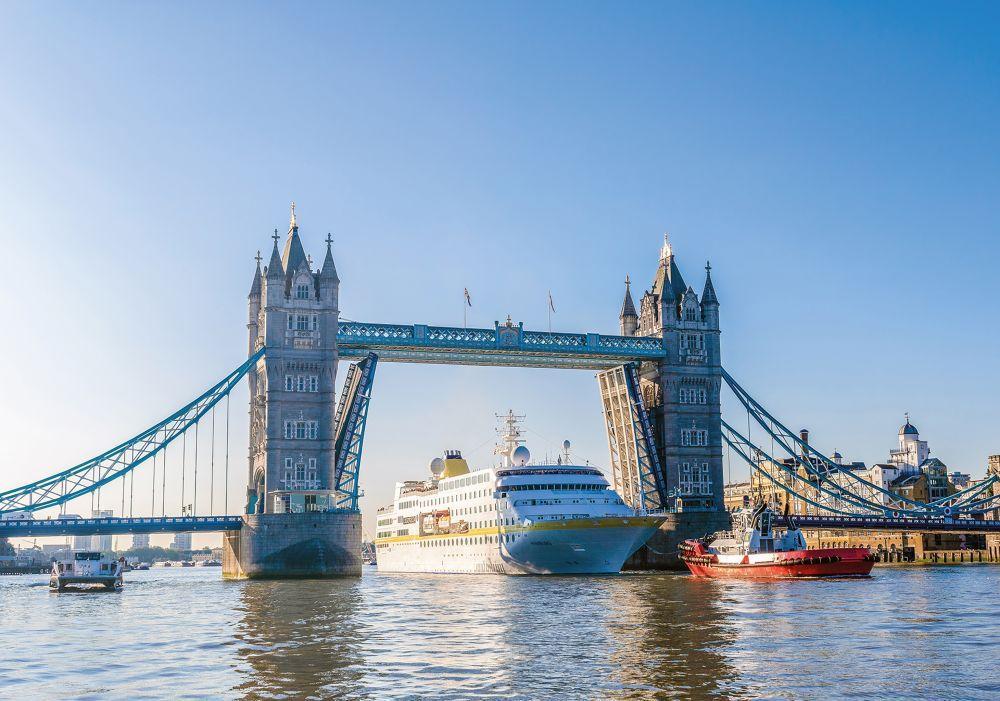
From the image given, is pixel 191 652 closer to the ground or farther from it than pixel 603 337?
closer to the ground

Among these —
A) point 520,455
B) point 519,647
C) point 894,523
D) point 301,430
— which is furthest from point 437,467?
point 519,647

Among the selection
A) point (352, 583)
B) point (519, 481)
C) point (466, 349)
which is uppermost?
point (466, 349)

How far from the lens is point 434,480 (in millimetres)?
120750

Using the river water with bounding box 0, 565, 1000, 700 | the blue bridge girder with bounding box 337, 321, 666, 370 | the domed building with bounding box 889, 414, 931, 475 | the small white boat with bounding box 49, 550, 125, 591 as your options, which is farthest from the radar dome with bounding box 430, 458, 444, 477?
the domed building with bounding box 889, 414, 931, 475

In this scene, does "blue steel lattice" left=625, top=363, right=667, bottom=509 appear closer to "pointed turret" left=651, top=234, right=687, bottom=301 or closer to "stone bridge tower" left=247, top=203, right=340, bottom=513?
"pointed turret" left=651, top=234, right=687, bottom=301

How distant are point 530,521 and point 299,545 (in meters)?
Result: 19.3

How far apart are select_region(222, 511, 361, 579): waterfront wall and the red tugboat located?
29.0 metres

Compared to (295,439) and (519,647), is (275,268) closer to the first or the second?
(295,439)

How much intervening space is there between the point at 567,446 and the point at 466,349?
46.0ft

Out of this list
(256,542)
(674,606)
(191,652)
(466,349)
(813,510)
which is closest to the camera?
(191,652)

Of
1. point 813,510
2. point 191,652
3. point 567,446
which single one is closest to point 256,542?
point 567,446

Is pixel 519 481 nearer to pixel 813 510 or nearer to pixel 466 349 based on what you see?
pixel 466 349

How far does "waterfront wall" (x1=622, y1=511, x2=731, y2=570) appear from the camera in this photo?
106 m

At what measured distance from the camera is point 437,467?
12156 cm
